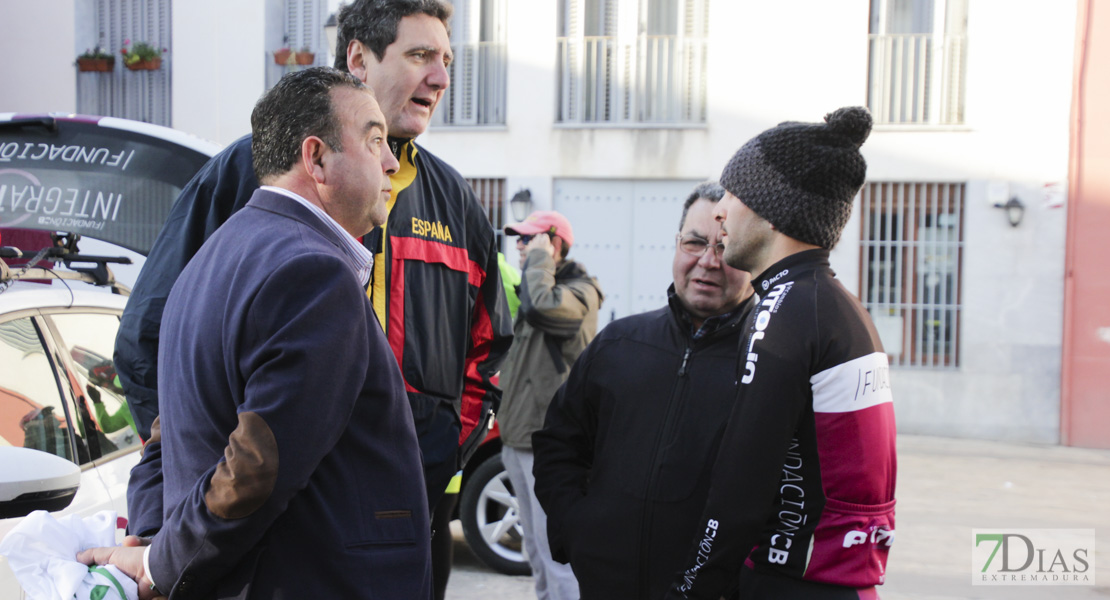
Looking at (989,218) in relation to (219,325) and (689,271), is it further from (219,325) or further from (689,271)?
(219,325)

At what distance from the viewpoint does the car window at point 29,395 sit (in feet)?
8.82

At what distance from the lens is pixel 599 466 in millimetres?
2500

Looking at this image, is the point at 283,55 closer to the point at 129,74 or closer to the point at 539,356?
the point at 129,74

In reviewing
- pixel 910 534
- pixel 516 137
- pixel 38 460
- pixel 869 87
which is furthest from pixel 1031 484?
pixel 38 460

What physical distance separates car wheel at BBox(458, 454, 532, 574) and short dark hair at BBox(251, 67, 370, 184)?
12.6 ft

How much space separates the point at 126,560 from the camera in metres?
1.56

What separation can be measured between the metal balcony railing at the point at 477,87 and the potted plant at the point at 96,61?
200 inches

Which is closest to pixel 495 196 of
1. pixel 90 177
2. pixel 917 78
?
pixel 917 78

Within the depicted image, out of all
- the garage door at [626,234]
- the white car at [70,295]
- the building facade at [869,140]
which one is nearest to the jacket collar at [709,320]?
the white car at [70,295]

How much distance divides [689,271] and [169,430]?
4.95ft

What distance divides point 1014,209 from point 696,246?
10801mm

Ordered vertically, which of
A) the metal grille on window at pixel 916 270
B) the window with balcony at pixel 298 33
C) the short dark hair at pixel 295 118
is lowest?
the metal grille on window at pixel 916 270
